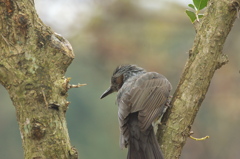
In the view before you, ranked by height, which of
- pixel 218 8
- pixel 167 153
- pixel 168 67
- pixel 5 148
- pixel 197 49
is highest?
pixel 168 67

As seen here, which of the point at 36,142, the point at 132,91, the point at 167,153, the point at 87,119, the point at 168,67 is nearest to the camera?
the point at 36,142

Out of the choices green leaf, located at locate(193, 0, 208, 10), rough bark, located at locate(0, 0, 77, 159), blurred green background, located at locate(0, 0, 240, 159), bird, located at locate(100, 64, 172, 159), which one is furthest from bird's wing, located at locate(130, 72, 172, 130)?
blurred green background, located at locate(0, 0, 240, 159)

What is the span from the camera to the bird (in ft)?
11.2

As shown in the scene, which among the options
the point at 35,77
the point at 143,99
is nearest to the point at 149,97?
the point at 143,99

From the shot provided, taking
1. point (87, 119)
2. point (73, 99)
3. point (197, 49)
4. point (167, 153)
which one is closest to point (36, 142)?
point (167, 153)

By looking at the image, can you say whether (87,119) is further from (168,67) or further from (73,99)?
(168,67)

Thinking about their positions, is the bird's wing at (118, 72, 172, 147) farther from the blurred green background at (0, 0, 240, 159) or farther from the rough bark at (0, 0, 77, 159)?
the blurred green background at (0, 0, 240, 159)

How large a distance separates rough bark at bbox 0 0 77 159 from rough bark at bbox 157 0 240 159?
29.4 inches

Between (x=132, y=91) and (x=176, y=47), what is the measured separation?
5.03 metres

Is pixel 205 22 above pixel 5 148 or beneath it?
beneath

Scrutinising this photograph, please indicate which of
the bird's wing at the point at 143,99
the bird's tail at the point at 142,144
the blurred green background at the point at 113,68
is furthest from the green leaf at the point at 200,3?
the blurred green background at the point at 113,68

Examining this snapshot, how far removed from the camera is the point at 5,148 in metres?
8.74

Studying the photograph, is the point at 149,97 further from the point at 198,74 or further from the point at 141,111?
the point at 198,74

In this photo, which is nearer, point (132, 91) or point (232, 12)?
point (232, 12)
